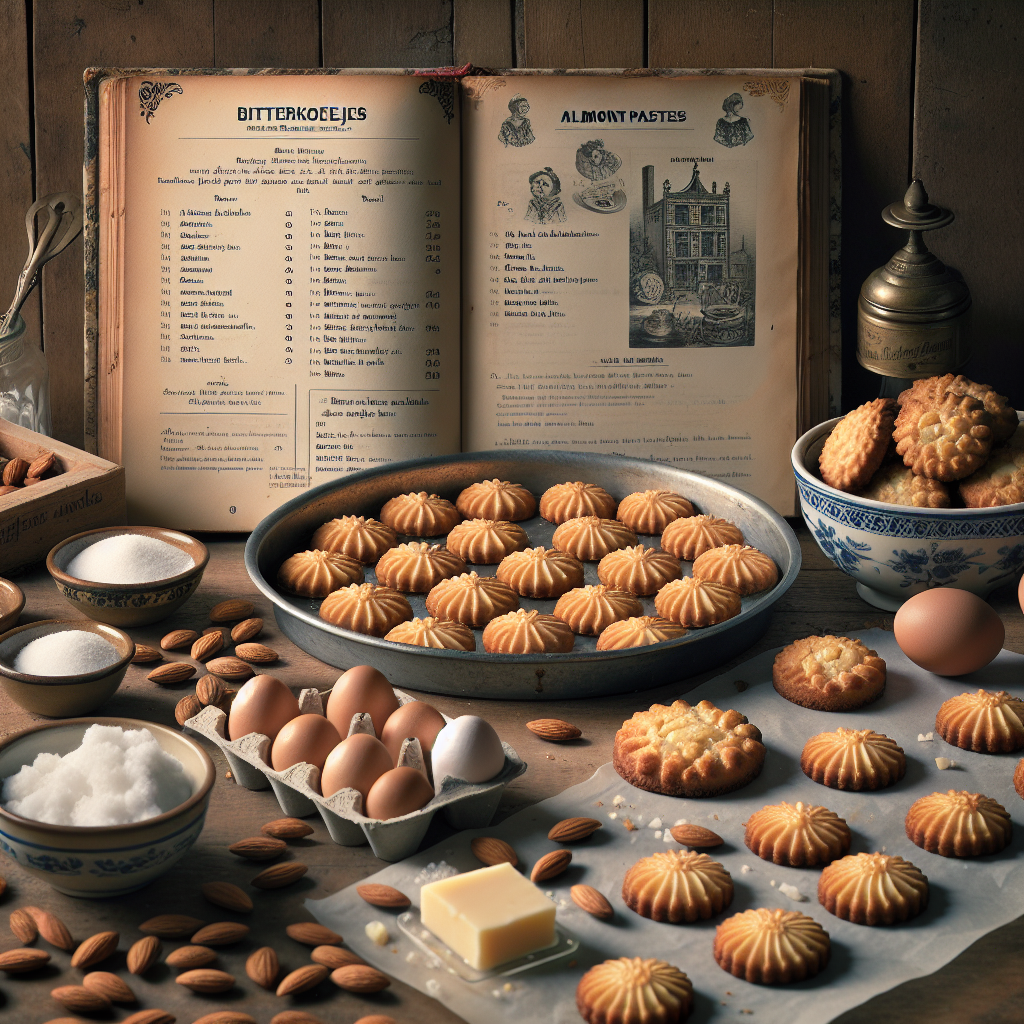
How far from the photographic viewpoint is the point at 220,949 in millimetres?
1091

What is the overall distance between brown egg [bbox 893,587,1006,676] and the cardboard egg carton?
55 centimetres

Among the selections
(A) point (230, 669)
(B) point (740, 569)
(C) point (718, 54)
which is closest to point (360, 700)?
(A) point (230, 669)

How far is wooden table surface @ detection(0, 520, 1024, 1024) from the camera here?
1.03 m

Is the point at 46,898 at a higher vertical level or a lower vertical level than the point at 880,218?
lower

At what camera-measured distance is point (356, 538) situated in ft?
5.94

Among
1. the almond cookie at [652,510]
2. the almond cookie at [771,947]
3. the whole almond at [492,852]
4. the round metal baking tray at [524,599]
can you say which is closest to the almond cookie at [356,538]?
the round metal baking tray at [524,599]

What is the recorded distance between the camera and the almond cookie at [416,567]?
1.74 meters

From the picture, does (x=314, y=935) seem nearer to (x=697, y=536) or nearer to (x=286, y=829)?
(x=286, y=829)

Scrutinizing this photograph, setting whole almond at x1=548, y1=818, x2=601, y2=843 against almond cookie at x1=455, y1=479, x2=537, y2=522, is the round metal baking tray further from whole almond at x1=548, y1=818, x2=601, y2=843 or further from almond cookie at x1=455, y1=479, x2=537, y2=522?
whole almond at x1=548, y1=818, x2=601, y2=843

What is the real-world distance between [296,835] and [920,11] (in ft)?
5.25

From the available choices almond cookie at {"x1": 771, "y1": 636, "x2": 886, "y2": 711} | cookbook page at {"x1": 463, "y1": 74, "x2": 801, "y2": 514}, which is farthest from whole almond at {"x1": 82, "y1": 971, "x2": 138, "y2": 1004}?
cookbook page at {"x1": 463, "y1": 74, "x2": 801, "y2": 514}

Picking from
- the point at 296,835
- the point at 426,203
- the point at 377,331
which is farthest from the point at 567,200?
the point at 296,835

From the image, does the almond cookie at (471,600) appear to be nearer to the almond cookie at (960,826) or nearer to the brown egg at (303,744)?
the brown egg at (303,744)

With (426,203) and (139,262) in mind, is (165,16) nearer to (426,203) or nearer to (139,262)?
(139,262)
